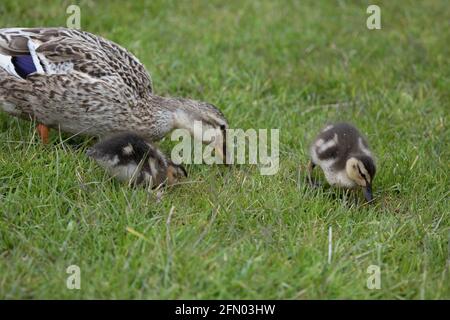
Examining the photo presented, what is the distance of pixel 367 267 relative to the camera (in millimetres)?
3053

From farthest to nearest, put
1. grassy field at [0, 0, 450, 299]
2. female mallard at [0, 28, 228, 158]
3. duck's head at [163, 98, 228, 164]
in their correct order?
duck's head at [163, 98, 228, 164] → female mallard at [0, 28, 228, 158] → grassy field at [0, 0, 450, 299]

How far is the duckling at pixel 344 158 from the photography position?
3.69m

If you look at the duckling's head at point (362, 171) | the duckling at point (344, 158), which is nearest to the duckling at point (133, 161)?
the duckling at point (344, 158)

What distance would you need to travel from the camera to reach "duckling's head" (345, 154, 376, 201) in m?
3.67

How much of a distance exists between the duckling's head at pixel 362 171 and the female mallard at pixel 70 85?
83 centimetres

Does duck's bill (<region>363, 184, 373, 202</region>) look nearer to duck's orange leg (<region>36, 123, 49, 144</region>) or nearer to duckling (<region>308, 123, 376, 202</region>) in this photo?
duckling (<region>308, 123, 376, 202</region>)

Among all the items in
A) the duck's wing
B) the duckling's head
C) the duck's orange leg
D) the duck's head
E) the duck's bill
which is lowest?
the duck's bill

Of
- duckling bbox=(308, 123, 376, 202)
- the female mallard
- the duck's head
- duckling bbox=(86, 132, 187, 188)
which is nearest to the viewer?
duckling bbox=(86, 132, 187, 188)

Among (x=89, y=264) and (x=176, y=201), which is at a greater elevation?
(x=176, y=201)

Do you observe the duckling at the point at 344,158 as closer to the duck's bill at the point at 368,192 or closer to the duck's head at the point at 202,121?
the duck's bill at the point at 368,192

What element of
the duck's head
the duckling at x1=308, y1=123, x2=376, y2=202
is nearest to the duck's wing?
the duck's head
